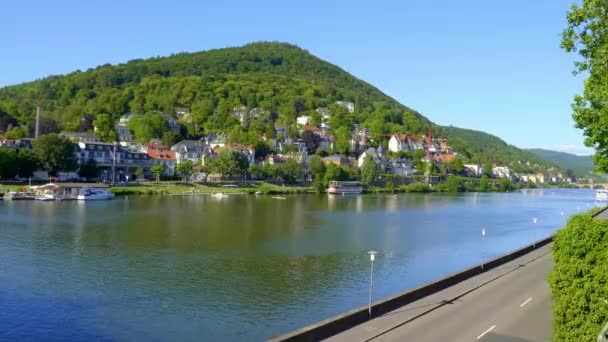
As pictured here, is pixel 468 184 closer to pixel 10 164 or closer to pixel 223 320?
pixel 10 164

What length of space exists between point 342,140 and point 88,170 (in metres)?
71.5

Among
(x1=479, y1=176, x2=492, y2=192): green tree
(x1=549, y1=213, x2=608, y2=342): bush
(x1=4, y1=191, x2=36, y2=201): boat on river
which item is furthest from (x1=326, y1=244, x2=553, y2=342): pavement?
(x1=479, y1=176, x2=492, y2=192): green tree

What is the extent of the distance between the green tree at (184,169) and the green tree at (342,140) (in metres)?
54.4

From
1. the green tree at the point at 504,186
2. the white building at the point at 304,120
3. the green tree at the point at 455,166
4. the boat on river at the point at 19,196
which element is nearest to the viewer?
the boat on river at the point at 19,196

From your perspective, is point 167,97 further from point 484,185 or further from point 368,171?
point 484,185

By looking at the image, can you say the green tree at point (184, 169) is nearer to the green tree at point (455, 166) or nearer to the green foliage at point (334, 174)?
the green foliage at point (334, 174)

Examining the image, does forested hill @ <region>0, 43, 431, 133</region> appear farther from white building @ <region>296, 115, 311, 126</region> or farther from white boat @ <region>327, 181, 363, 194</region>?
white boat @ <region>327, 181, 363, 194</region>

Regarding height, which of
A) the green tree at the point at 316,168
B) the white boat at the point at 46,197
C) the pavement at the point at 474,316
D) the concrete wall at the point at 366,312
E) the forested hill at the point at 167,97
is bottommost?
the pavement at the point at 474,316

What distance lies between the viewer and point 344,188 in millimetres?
104188

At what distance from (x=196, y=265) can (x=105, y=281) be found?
17.0 feet

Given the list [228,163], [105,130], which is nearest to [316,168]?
[228,163]

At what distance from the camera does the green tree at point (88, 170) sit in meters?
80.7

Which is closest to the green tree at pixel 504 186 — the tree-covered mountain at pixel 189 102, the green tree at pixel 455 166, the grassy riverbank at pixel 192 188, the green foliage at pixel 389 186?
the green tree at pixel 455 166

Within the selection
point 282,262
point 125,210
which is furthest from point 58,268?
point 125,210
